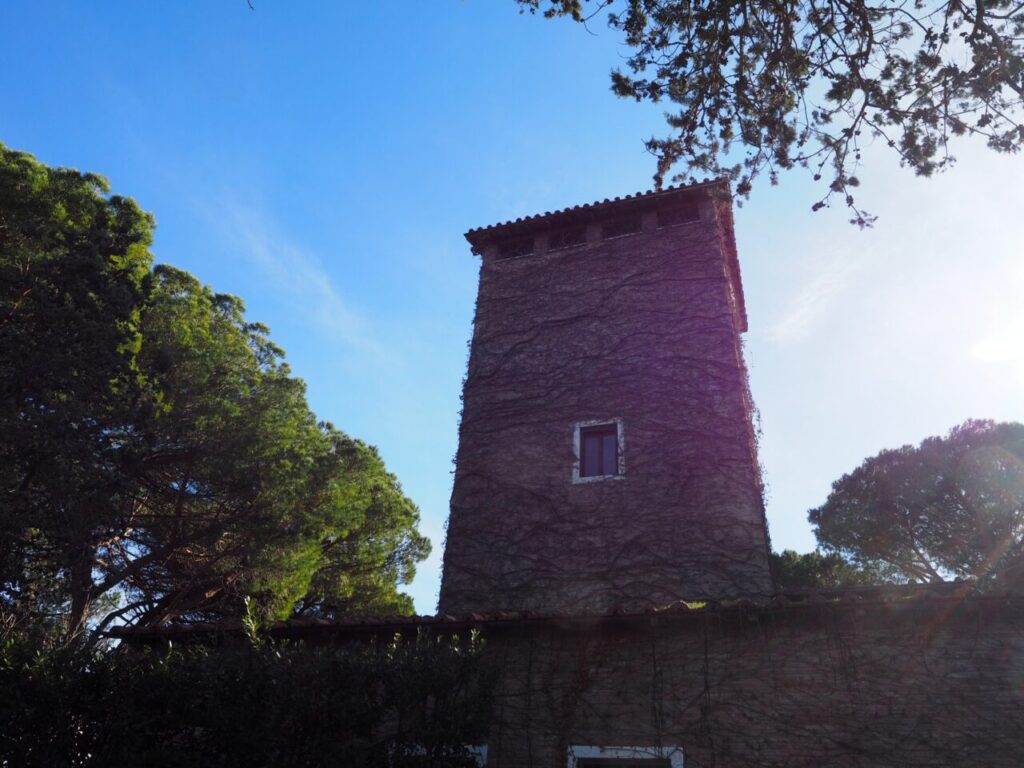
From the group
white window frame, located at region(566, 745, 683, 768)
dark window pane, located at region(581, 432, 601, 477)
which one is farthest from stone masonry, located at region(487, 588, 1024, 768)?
dark window pane, located at region(581, 432, 601, 477)

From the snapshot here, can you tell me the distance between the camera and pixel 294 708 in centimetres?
552

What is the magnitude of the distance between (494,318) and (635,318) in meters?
2.37

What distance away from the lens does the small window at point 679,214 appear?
11.9m

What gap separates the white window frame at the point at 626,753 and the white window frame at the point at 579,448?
3.88 m

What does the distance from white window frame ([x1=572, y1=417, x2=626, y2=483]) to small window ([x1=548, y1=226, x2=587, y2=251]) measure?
3.57m

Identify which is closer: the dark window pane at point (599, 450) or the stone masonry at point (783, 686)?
the stone masonry at point (783, 686)

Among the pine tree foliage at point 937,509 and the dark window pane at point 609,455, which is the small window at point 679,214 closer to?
the dark window pane at point 609,455

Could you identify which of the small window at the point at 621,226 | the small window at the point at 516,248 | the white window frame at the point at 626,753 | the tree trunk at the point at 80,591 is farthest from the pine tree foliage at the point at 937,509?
the tree trunk at the point at 80,591

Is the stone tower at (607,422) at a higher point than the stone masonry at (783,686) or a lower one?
higher

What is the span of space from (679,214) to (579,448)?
178 inches

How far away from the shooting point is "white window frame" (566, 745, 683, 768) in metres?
6.27

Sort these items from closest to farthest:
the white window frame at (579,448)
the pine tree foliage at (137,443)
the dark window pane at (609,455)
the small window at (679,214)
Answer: the white window frame at (579,448) → the dark window pane at (609,455) → the pine tree foliage at (137,443) → the small window at (679,214)

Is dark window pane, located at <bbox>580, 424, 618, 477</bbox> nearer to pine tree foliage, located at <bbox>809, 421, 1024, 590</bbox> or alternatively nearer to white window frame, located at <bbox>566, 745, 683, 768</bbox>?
white window frame, located at <bbox>566, 745, 683, 768</bbox>

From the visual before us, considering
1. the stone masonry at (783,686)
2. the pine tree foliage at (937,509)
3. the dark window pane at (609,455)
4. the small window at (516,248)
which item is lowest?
the stone masonry at (783,686)
